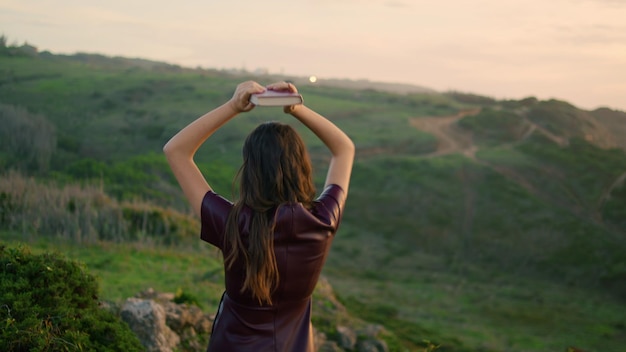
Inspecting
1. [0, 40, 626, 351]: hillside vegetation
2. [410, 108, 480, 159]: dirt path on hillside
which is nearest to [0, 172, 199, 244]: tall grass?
[0, 40, 626, 351]: hillside vegetation

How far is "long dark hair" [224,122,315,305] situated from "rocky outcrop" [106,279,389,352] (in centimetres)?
265

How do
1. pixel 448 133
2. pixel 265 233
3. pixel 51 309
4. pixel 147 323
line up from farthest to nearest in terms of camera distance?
pixel 448 133
pixel 147 323
pixel 51 309
pixel 265 233

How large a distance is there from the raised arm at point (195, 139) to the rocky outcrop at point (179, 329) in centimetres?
255

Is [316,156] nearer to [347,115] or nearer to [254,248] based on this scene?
[347,115]

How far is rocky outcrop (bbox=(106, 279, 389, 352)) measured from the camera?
186 inches

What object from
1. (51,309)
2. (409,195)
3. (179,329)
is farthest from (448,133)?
(51,309)

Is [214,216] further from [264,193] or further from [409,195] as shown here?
[409,195]

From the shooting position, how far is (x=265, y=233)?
226 centimetres

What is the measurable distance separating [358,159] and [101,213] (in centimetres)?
1496

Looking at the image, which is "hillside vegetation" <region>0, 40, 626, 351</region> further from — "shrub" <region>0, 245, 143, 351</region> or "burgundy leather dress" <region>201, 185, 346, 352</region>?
"burgundy leather dress" <region>201, 185, 346, 352</region>

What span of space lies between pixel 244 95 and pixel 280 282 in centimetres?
67

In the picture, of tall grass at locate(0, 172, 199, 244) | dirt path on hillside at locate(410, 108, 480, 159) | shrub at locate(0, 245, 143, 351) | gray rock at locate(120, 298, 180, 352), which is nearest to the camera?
shrub at locate(0, 245, 143, 351)

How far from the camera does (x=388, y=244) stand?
64.0ft

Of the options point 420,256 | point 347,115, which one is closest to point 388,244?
point 420,256
